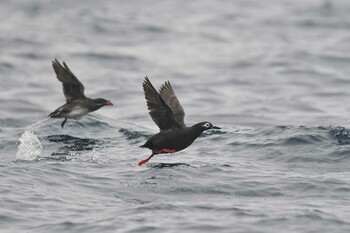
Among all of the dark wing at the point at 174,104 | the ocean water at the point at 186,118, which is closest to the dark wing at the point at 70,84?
the ocean water at the point at 186,118

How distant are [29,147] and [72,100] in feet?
6.16

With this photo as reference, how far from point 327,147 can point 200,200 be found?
4.28 m

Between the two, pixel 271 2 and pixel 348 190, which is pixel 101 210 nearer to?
pixel 348 190

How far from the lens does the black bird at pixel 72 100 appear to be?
16.2 metres

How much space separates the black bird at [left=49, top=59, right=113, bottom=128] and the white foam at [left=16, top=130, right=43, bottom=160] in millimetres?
658

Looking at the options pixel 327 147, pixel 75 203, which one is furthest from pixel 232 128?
pixel 75 203

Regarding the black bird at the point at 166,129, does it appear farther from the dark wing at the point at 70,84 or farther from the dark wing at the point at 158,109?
the dark wing at the point at 70,84

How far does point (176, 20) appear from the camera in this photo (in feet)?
119

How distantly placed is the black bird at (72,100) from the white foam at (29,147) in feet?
2.16

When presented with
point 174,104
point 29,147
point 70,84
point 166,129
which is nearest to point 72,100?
point 70,84

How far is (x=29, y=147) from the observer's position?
48.7 ft

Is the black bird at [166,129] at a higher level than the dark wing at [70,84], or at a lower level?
lower

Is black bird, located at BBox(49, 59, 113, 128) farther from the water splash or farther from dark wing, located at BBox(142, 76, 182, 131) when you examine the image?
dark wing, located at BBox(142, 76, 182, 131)

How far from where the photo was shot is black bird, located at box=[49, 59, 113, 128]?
53.1 feet
